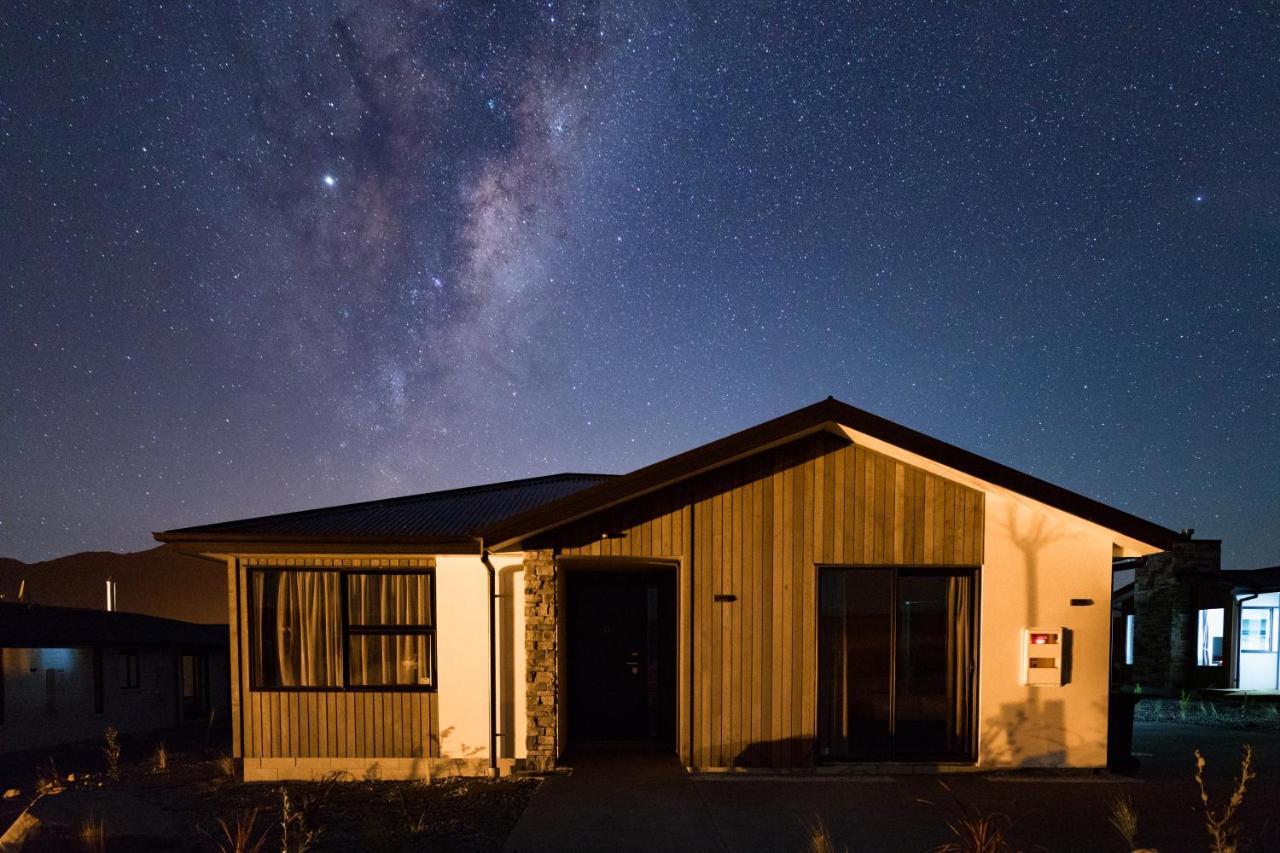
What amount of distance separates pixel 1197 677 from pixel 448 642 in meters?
17.4

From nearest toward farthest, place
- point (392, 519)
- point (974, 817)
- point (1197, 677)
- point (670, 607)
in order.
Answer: point (974, 817) < point (392, 519) < point (670, 607) < point (1197, 677)

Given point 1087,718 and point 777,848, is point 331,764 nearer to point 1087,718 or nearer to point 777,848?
point 777,848

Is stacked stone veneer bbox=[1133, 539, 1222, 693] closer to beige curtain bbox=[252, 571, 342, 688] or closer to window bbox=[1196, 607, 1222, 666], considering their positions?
window bbox=[1196, 607, 1222, 666]

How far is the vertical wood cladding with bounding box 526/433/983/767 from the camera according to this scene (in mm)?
6668

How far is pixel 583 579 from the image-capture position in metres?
8.26

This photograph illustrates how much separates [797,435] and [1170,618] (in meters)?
14.7

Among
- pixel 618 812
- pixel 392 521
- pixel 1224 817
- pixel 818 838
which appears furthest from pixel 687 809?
pixel 392 521

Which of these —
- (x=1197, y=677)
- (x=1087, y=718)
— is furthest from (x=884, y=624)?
(x=1197, y=677)

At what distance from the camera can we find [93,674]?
15.1 metres

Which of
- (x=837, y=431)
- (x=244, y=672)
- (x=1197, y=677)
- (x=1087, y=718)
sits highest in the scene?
(x=837, y=431)

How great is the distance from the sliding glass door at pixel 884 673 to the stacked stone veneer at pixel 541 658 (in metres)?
2.95

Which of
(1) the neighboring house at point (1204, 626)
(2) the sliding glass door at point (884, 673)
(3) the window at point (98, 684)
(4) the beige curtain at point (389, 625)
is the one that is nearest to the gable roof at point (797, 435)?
(2) the sliding glass door at point (884, 673)

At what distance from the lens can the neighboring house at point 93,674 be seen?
13.4 m

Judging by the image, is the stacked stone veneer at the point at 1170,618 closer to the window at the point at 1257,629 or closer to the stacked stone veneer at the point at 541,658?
the window at the point at 1257,629
